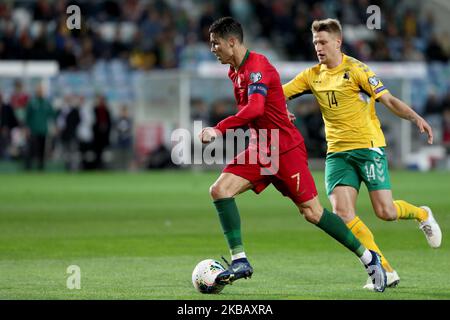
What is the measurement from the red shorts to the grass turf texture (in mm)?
808

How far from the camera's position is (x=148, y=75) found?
1193 inches

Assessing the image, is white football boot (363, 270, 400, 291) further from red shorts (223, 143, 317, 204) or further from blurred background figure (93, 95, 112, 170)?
blurred background figure (93, 95, 112, 170)

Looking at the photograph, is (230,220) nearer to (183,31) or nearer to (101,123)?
(101,123)

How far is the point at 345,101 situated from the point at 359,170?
2.12 ft

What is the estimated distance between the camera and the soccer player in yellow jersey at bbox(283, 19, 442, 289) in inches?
363

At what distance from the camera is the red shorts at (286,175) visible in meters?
8.57

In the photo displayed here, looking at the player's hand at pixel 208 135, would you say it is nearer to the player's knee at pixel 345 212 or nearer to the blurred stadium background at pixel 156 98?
the player's knee at pixel 345 212

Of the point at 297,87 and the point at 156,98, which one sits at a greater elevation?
the point at 297,87

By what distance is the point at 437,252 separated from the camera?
11297 mm

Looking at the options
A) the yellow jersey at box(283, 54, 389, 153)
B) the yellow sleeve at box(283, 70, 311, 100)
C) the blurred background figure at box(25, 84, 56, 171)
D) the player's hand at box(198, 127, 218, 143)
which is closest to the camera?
the player's hand at box(198, 127, 218, 143)

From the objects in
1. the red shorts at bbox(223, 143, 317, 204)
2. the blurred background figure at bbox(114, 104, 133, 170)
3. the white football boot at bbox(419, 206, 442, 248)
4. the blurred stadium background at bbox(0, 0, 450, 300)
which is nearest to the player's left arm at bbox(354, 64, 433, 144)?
the red shorts at bbox(223, 143, 317, 204)

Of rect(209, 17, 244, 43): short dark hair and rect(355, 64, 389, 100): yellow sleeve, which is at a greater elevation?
rect(209, 17, 244, 43): short dark hair

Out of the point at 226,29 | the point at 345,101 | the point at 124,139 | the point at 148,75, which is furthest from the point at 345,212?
the point at 148,75

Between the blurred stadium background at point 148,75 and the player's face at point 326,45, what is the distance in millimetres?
19274
